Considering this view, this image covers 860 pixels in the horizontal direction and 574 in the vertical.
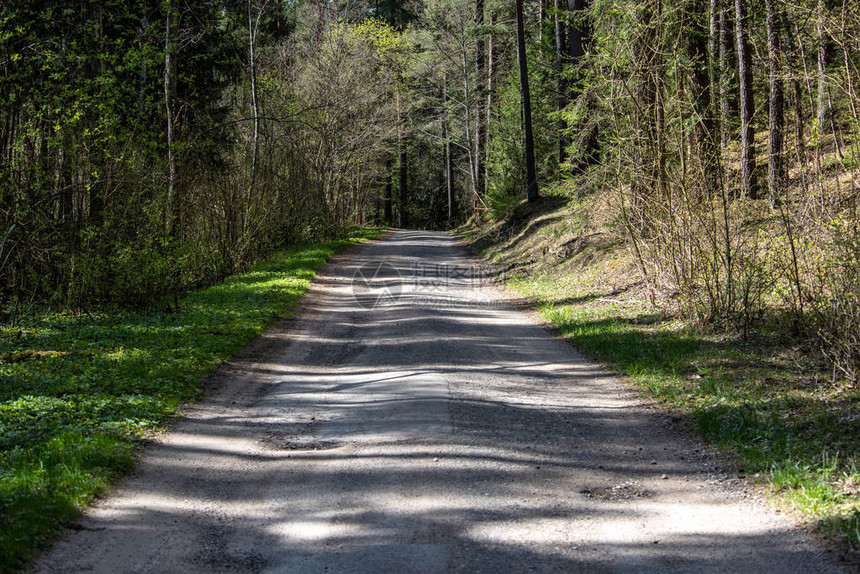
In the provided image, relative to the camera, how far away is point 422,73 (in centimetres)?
4934

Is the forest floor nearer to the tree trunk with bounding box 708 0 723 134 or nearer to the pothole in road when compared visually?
the pothole in road

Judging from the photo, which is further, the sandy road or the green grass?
the green grass

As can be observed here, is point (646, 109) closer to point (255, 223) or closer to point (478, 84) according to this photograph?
point (255, 223)

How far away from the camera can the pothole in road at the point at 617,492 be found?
5348 millimetres

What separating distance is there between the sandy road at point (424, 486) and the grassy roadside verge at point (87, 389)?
10.3 inches

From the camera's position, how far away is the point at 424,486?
545 cm

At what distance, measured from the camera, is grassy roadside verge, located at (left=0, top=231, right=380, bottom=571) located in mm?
4930

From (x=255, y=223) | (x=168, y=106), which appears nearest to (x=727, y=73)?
(x=168, y=106)

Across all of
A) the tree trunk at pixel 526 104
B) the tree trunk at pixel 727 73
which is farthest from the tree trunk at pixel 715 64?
the tree trunk at pixel 526 104

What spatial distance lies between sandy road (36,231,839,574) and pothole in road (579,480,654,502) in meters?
0.02

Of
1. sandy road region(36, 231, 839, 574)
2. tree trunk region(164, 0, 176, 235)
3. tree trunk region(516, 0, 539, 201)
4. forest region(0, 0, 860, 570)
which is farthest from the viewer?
tree trunk region(516, 0, 539, 201)

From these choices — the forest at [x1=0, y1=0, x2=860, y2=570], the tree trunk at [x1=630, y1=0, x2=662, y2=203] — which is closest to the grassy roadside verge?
the forest at [x1=0, y1=0, x2=860, y2=570]

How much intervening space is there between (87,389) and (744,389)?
24.1ft

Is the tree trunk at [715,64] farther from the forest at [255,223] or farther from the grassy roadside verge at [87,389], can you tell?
the grassy roadside verge at [87,389]
